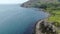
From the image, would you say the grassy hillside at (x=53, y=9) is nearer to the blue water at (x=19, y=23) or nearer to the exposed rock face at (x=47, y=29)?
the blue water at (x=19, y=23)

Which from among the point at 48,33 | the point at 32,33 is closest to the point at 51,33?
the point at 48,33

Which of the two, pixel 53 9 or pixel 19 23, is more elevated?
pixel 19 23

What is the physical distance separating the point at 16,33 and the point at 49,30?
33.1ft

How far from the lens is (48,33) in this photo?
35500mm

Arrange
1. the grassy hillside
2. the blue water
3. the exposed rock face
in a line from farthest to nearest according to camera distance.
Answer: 1. the grassy hillside
2. the blue water
3. the exposed rock face

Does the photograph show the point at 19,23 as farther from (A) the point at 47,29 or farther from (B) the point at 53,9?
(B) the point at 53,9

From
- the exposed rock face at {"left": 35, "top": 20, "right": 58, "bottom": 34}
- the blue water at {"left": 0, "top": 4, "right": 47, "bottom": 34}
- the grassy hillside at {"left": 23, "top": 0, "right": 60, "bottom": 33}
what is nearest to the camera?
the exposed rock face at {"left": 35, "top": 20, "right": 58, "bottom": 34}

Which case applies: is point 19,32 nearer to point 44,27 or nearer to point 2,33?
point 2,33

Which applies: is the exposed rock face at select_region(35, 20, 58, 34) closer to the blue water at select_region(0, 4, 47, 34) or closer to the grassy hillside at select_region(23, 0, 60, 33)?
the grassy hillside at select_region(23, 0, 60, 33)

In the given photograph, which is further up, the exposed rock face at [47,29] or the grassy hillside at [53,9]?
the exposed rock face at [47,29]

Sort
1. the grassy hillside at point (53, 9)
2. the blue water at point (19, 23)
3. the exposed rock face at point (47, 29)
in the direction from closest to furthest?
1. the exposed rock face at point (47, 29)
2. the blue water at point (19, 23)
3. the grassy hillside at point (53, 9)

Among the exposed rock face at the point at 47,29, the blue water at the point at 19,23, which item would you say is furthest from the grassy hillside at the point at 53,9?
the exposed rock face at the point at 47,29

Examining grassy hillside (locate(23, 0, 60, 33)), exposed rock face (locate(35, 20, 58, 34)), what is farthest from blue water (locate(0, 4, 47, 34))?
exposed rock face (locate(35, 20, 58, 34))

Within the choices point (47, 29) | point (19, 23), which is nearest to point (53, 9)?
point (19, 23)
